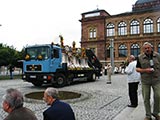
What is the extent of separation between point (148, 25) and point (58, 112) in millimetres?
53552

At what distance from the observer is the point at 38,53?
17344mm

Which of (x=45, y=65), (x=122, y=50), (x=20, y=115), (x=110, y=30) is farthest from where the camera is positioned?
(x=110, y=30)

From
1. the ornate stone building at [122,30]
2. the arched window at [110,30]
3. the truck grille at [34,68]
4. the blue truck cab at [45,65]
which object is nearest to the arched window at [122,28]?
the ornate stone building at [122,30]

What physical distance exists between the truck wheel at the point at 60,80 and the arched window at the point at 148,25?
131 feet

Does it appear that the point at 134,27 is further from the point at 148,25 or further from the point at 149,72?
the point at 149,72

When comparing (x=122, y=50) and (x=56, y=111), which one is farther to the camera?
Answer: (x=122, y=50)

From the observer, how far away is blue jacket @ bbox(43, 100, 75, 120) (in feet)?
13.4

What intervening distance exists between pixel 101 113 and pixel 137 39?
48435 mm

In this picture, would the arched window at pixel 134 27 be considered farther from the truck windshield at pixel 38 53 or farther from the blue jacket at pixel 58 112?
the blue jacket at pixel 58 112

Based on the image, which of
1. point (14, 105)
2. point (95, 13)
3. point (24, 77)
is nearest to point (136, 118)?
point (14, 105)

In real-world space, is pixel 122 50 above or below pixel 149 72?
above

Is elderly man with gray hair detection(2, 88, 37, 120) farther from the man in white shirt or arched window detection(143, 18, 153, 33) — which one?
arched window detection(143, 18, 153, 33)

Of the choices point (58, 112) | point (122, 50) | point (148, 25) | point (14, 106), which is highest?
point (148, 25)

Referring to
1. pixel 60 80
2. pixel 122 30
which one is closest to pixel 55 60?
pixel 60 80
